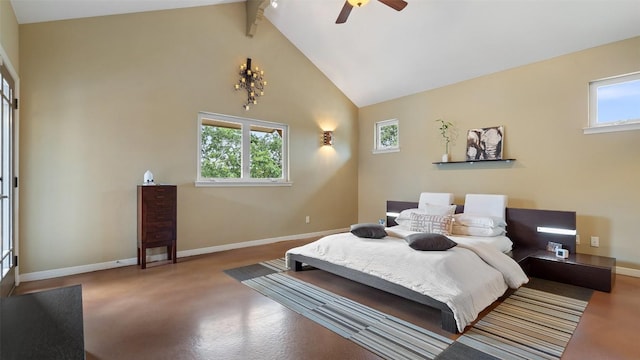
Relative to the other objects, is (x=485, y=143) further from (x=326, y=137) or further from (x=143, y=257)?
(x=143, y=257)

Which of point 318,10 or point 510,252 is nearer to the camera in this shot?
point 510,252

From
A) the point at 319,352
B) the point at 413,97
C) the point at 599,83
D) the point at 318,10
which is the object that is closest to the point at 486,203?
the point at 599,83

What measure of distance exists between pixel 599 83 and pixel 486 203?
2.08m

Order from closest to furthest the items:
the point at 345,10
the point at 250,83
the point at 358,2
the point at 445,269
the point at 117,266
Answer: the point at 445,269 < the point at 358,2 < the point at 345,10 < the point at 117,266 < the point at 250,83

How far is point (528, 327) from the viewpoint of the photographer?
2.39 metres

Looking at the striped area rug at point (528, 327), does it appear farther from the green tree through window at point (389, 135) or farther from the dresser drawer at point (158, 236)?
the green tree through window at point (389, 135)

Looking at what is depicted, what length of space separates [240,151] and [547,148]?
477cm

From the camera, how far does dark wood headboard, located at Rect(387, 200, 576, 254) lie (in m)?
3.85

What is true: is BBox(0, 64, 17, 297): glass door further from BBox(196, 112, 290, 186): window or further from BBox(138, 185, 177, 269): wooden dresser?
BBox(196, 112, 290, 186): window

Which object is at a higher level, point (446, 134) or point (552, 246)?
point (446, 134)

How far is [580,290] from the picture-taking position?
3215mm

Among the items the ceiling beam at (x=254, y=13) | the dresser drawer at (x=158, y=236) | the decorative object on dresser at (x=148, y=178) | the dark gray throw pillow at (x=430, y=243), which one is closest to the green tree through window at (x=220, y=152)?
the decorative object on dresser at (x=148, y=178)

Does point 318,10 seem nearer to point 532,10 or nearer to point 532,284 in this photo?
point 532,10

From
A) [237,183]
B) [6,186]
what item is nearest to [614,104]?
[237,183]
